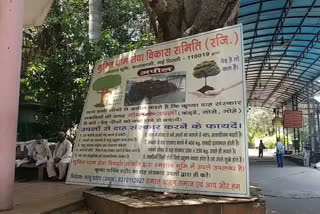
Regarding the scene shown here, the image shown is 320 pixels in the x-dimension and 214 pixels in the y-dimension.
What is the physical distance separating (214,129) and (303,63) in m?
15.1

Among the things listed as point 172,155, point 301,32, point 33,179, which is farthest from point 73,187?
point 301,32

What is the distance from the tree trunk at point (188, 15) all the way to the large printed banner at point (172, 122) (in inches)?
26.3

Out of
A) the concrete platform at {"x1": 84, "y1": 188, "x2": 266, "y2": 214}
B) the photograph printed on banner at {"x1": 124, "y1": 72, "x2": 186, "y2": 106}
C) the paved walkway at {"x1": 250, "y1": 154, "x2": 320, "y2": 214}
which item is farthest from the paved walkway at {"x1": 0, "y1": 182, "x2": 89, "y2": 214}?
the paved walkway at {"x1": 250, "y1": 154, "x2": 320, "y2": 214}

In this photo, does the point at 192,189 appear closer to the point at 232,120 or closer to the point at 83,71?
the point at 232,120

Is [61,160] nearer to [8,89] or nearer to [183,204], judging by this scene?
[8,89]

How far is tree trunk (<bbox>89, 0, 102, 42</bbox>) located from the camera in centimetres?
1112

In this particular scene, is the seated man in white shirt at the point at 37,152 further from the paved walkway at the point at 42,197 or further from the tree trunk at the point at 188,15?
the tree trunk at the point at 188,15

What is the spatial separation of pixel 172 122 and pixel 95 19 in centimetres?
744

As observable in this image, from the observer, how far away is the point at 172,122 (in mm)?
4656

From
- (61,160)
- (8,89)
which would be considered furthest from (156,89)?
(61,160)

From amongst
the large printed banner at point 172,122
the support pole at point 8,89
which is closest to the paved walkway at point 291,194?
the large printed banner at point 172,122

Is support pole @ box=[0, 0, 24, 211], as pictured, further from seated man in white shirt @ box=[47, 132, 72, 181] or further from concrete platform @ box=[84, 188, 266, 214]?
seated man in white shirt @ box=[47, 132, 72, 181]

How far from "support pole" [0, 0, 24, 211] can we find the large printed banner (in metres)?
1.01

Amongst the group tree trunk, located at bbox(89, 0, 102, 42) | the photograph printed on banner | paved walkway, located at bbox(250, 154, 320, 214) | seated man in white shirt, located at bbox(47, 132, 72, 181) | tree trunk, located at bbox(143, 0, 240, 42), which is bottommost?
paved walkway, located at bbox(250, 154, 320, 214)
